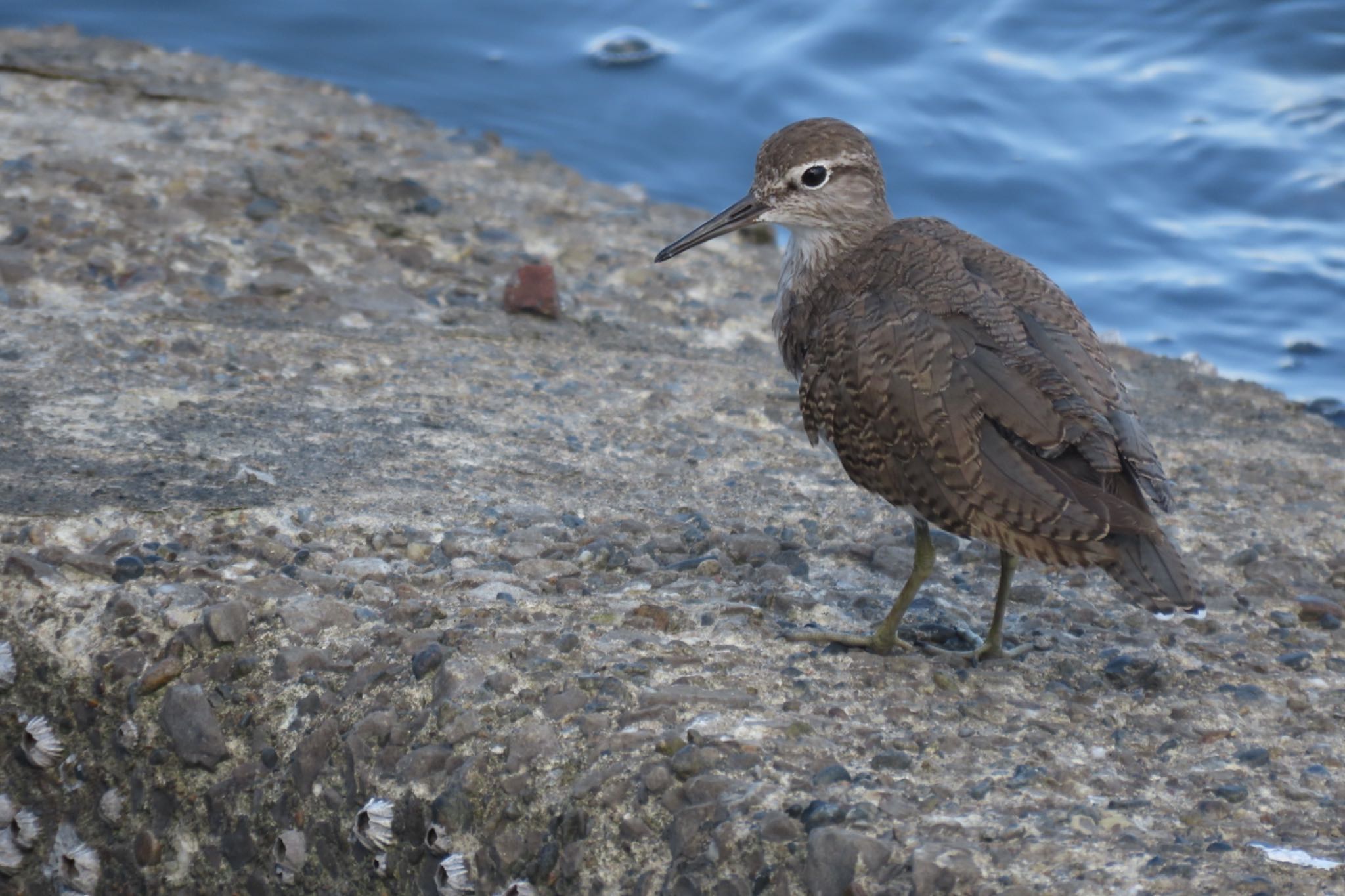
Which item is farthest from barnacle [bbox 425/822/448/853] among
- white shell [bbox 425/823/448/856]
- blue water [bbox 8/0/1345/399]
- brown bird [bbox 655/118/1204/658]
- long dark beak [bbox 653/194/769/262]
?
blue water [bbox 8/0/1345/399]

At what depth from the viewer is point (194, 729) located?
3.29 metres

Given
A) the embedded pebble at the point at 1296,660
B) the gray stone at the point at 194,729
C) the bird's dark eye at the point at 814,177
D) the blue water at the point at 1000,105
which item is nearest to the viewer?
the gray stone at the point at 194,729

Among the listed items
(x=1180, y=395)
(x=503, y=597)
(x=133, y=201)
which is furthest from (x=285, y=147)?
(x=1180, y=395)

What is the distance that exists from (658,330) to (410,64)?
3068 millimetres

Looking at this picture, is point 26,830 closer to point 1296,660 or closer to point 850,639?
point 850,639

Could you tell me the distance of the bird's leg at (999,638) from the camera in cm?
377

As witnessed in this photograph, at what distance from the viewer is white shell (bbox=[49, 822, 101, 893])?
10.9ft

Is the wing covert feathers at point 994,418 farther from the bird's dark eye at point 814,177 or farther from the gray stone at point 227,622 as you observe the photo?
the gray stone at point 227,622

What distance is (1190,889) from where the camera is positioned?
2.69m

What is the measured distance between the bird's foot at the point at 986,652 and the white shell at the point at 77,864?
6.90ft

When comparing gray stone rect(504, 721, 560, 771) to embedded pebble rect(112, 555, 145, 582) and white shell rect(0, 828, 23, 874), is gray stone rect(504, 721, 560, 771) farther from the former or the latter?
white shell rect(0, 828, 23, 874)

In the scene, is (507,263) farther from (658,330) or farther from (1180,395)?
(1180,395)

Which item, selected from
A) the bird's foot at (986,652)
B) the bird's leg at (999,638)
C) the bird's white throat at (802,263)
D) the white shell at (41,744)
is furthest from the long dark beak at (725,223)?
the white shell at (41,744)

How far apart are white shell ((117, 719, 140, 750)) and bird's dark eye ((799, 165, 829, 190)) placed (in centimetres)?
243
